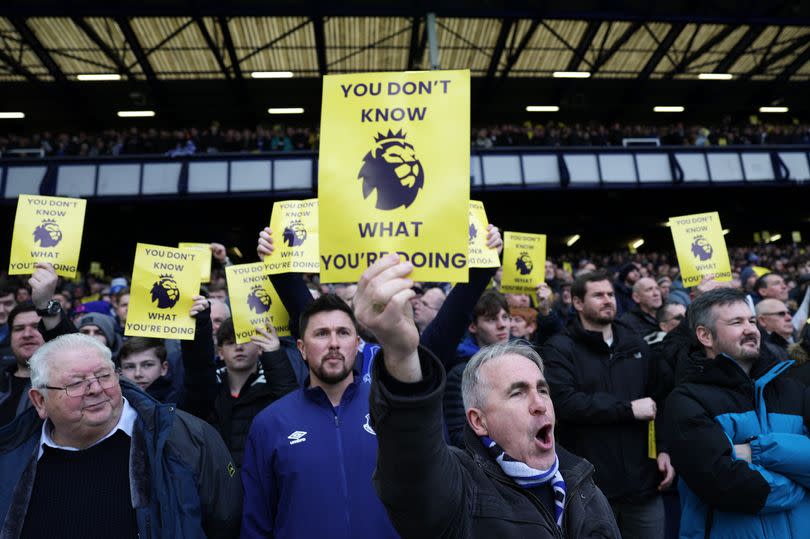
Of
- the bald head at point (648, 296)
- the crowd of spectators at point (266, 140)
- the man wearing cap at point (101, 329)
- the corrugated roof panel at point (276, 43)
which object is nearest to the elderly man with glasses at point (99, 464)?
the man wearing cap at point (101, 329)

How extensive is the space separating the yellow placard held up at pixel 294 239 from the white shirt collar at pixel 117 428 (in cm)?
107

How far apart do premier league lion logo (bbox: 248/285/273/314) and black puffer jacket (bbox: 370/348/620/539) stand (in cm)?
261

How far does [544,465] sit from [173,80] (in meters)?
25.8

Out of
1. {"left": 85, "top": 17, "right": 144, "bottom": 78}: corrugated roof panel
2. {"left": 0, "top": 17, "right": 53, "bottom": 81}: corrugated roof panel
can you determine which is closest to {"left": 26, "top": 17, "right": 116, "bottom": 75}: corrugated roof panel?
{"left": 85, "top": 17, "right": 144, "bottom": 78}: corrugated roof panel

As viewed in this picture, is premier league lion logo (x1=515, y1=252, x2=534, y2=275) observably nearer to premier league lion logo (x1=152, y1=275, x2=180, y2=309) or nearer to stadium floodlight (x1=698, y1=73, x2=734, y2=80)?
premier league lion logo (x1=152, y1=275, x2=180, y2=309)

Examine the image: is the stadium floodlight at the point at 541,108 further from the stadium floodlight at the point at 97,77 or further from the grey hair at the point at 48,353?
the grey hair at the point at 48,353

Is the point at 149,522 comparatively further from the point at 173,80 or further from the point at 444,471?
the point at 173,80

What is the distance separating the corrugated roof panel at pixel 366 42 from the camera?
2150cm

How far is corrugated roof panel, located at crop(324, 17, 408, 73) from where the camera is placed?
2150cm

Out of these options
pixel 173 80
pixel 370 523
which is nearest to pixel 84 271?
pixel 173 80

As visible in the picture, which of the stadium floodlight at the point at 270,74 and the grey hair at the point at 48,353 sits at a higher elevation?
the stadium floodlight at the point at 270,74

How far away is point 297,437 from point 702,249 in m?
4.35

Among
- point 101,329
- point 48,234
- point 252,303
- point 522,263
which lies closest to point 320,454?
point 252,303

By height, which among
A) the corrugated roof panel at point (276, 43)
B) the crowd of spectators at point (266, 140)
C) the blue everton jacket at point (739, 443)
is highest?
the corrugated roof panel at point (276, 43)
